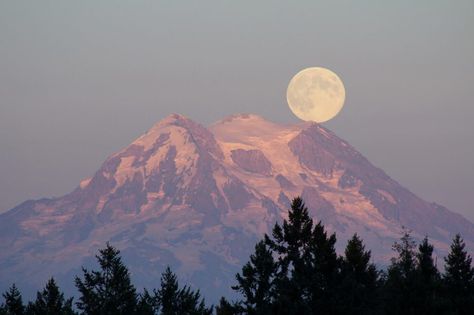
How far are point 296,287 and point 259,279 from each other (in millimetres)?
Result: 3053

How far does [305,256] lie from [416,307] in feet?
58.7

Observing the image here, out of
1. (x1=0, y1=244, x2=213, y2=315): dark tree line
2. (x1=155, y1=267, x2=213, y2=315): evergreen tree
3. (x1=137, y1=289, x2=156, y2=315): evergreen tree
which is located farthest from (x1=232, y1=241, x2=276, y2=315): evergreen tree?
(x1=137, y1=289, x2=156, y2=315): evergreen tree

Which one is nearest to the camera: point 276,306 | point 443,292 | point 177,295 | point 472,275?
point 276,306

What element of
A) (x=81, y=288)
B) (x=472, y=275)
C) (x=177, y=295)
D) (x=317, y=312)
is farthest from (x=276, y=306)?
(x=472, y=275)

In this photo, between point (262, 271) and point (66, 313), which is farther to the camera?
point (66, 313)

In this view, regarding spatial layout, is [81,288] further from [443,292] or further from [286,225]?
[443,292]

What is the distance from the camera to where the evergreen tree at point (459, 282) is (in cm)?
9319

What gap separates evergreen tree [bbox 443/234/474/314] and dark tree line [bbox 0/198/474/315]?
0.26 feet

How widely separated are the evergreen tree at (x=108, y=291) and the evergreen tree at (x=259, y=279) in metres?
12.3

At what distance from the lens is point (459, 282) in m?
98.9

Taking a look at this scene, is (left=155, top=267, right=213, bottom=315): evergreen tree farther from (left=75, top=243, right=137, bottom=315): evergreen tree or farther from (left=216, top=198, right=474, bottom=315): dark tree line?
(left=216, top=198, right=474, bottom=315): dark tree line

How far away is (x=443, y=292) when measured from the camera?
92938 mm

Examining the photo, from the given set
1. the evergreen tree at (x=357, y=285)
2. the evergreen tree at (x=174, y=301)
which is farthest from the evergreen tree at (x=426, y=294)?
the evergreen tree at (x=174, y=301)

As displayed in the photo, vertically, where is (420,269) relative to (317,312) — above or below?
above
